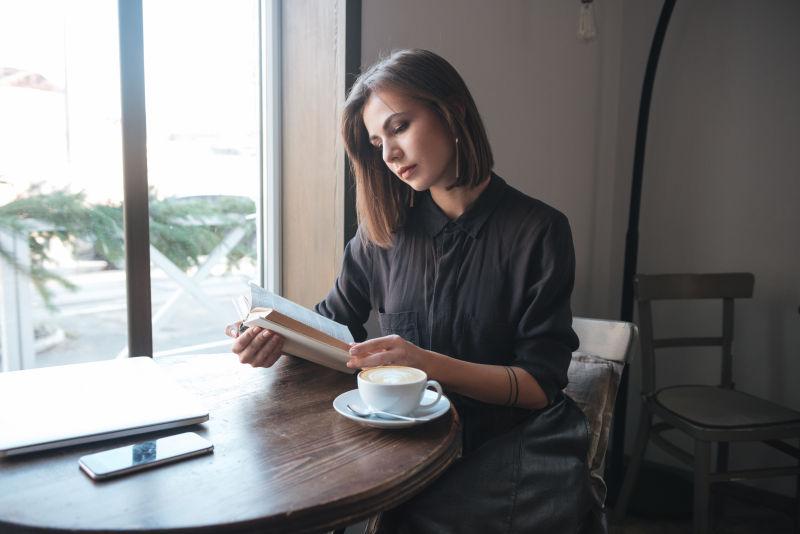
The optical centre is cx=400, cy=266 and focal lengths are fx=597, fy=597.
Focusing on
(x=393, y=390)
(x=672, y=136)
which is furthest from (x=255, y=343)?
(x=672, y=136)

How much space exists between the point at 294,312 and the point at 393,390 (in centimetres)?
30

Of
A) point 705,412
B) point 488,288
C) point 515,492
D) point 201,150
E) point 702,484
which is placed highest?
point 201,150

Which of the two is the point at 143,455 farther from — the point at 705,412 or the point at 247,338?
the point at 705,412

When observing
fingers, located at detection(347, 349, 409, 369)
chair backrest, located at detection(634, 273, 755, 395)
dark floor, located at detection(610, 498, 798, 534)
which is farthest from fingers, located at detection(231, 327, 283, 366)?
dark floor, located at detection(610, 498, 798, 534)

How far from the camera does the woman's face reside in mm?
1211

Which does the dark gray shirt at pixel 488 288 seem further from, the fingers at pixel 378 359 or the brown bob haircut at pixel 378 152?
the fingers at pixel 378 359

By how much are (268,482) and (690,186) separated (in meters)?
2.23

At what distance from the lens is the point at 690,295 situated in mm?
2109

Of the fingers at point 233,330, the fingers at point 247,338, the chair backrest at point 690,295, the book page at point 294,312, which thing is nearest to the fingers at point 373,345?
the book page at point 294,312

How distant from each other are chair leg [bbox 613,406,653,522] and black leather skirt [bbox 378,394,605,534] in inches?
43.3

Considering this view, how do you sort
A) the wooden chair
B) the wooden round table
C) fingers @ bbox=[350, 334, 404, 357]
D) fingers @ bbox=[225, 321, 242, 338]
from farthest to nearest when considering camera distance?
the wooden chair → fingers @ bbox=[225, 321, 242, 338] → fingers @ bbox=[350, 334, 404, 357] → the wooden round table

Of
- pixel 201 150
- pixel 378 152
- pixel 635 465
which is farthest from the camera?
pixel 635 465

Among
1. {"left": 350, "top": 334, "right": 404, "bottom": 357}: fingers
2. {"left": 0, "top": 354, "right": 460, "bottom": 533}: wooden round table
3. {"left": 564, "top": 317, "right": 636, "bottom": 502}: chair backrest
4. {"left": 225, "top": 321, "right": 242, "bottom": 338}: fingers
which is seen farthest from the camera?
{"left": 564, "top": 317, "right": 636, "bottom": 502}: chair backrest

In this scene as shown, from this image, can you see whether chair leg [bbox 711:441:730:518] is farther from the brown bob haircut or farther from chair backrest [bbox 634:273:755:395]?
the brown bob haircut
